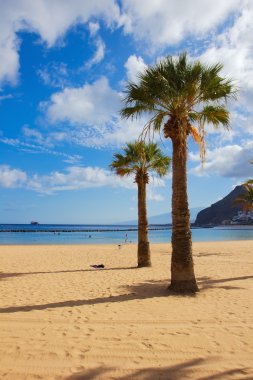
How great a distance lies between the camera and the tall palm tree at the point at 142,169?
16.4 metres

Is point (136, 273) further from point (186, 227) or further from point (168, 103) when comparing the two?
point (168, 103)

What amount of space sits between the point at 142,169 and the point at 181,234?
292 inches

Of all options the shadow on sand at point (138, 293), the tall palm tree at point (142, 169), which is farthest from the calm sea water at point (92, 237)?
the shadow on sand at point (138, 293)

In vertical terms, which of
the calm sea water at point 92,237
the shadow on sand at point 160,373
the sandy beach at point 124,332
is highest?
the calm sea water at point 92,237

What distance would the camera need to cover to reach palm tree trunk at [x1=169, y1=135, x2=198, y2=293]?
Result: 9.88 meters

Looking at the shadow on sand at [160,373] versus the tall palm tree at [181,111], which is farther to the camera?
the tall palm tree at [181,111]

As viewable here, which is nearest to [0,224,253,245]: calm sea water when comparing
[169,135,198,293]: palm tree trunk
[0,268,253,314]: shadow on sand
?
[0,268,253,314]: shadow on sand

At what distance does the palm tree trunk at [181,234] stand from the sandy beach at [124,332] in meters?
0.51

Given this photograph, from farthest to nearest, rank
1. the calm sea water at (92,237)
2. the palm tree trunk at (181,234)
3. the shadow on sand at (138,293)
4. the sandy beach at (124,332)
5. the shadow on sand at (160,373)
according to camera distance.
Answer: the calm sea water at (92,237)
the palm tree trunk at (181,234)
the shadow on sand at (138,293)
the sandy beach at (124,332)
the shadow on sand at (160,373)

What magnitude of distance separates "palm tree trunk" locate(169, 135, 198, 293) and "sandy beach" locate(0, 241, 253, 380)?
20.0 inches

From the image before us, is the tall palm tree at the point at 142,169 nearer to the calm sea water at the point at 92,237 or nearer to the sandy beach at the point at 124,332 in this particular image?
the sandy beach at the point at 124,332

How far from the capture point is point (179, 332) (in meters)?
6.17

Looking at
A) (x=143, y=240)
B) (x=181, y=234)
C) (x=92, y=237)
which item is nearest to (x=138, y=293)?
(x=181, y=234)

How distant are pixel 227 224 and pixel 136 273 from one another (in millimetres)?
168852
